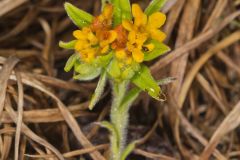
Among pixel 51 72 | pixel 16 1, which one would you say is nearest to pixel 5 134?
pixel 51 72

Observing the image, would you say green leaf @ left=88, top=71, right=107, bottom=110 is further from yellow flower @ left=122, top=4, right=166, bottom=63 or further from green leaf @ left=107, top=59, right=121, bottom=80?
yellow flower @ left=122, top=4, right=166, bottom=63

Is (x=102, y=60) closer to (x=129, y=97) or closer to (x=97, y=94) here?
(x=97, y=94)

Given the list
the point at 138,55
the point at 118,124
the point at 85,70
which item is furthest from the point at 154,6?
the point at 118,124

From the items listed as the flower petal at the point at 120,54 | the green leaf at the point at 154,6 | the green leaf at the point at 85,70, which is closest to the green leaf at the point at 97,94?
the green leaf at the point at 85,70

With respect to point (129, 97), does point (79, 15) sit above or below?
above

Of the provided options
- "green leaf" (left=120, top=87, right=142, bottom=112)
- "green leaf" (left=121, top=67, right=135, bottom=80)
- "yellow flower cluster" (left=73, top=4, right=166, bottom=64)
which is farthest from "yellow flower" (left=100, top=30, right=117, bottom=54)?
"green leaf" (left=120, top=87, right=142, bottom=112)

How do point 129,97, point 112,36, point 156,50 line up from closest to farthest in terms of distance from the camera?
1. point 112,36
2. point 156,50
3. point 129,97
